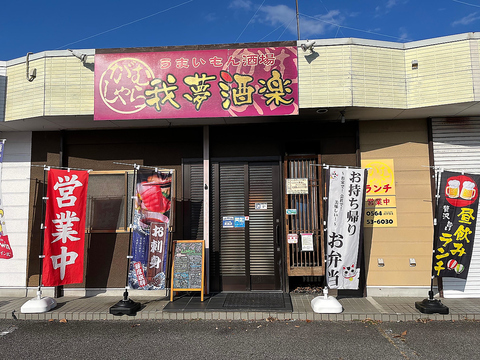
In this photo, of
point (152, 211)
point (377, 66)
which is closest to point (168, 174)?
point (152, 211)

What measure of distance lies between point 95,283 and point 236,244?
3.30 metres

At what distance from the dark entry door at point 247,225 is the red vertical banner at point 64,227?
2.82 meters

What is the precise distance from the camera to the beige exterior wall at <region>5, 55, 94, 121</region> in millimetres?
7078

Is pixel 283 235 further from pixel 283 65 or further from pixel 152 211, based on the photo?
pixel 283 65

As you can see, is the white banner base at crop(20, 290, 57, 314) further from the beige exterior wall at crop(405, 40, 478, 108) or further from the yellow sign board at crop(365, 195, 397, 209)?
the beige exterior wall at crop(405, 40, 478, 108)

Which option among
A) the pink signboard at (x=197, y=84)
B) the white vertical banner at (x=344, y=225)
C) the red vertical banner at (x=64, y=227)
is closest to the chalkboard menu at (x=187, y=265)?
the red vertical banner at (x=64, y=227)

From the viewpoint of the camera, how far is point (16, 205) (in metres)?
7.97

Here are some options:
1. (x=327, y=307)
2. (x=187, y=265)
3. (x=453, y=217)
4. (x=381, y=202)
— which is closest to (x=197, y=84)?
(x=187, y=265)

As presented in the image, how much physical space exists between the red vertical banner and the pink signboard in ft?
4.75

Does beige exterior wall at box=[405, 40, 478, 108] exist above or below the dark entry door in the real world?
above

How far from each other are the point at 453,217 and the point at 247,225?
4.12 meters

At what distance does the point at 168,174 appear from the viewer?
6.93 metres

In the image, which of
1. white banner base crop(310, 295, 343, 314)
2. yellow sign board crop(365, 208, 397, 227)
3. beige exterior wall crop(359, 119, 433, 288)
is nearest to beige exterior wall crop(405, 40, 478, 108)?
beige exterior wall crop(359, 119, 433, 288)

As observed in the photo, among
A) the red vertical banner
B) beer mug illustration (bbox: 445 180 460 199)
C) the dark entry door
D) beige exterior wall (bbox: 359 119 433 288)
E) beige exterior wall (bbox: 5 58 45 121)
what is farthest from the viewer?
the dark entry door
